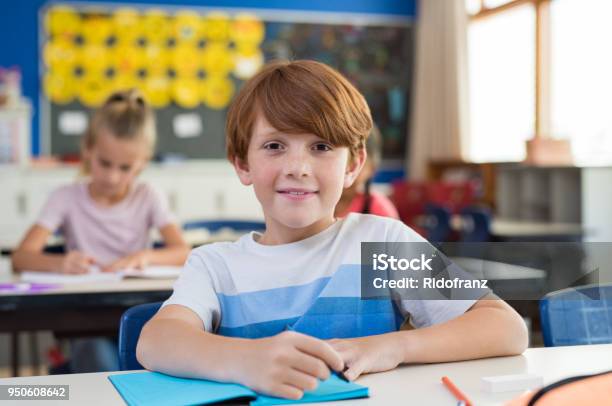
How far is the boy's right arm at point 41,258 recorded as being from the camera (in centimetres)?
223

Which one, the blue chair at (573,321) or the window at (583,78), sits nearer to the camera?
the blue chair at (573,321)

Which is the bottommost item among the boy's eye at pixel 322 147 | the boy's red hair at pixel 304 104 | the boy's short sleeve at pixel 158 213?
the boy's short sleeve at pixel 158 213

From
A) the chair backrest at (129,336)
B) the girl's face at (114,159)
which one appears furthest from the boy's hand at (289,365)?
the girl's face at (114,159)

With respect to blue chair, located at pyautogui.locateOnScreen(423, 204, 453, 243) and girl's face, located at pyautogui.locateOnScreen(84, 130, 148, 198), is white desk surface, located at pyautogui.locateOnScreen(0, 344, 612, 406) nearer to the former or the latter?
girl's face, located at pyautogui.locateOnScreen(84, 130, 148, 198)

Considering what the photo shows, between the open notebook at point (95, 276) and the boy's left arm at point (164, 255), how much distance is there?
0.04 meters

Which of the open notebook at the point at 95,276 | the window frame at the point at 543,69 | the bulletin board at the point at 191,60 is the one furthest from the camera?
the bulletin board at the point at 191,60

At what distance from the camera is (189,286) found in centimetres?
123

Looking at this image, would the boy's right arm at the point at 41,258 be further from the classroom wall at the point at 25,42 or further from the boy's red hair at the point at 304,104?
the classroom wall at the point at 25,42

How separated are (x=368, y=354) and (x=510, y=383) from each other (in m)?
0.18

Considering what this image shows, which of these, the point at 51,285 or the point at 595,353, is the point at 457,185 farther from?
the point at 595,353

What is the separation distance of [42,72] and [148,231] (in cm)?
461

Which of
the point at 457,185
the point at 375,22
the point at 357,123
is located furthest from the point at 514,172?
the point at 357,123

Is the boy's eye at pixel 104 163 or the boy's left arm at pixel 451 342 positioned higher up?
the boy's eye at pixel 104 163

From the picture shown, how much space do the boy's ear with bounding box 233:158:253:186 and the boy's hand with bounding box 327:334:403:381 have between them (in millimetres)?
393
